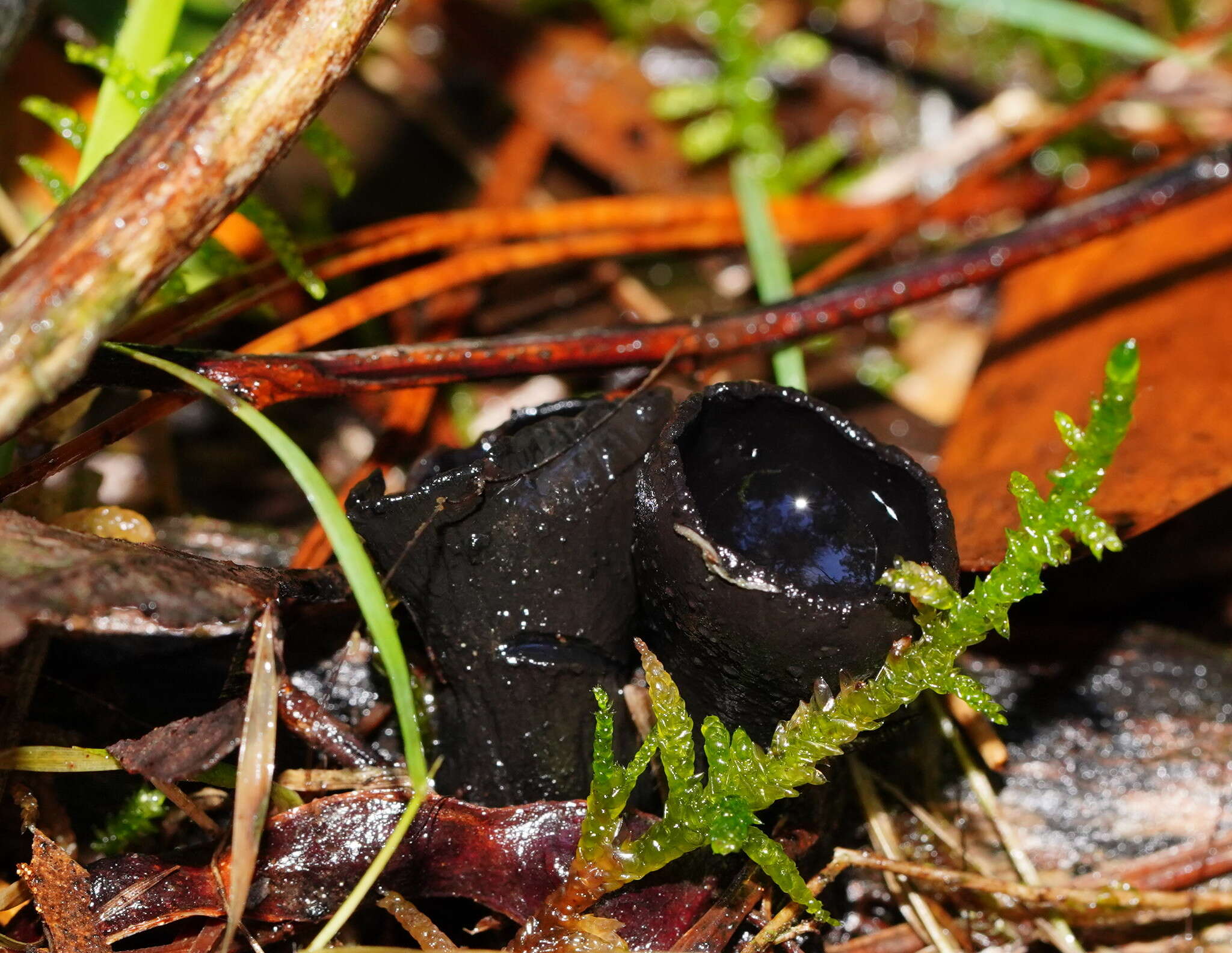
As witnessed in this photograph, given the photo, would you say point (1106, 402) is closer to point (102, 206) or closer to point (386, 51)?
point (102, 206)

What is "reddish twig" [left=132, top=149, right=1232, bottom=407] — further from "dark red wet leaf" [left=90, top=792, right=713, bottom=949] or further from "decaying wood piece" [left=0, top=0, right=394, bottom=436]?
"dark red wet leaf" [left=90, top=792, right=713, bottom=949]

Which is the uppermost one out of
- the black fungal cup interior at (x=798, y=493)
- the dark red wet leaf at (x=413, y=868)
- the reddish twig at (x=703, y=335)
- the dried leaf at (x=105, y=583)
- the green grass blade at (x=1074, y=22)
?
the green grass blade at (x=1074, y=22)

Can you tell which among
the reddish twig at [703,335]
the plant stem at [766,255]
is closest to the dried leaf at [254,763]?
the reddish twig at [703,335]

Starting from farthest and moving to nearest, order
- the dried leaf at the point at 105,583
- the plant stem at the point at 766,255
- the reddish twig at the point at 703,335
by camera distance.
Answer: the plant stem at the point at 766,255 → the reddish twig at the point at 703,335 → the dried leaf at the point at 105,583

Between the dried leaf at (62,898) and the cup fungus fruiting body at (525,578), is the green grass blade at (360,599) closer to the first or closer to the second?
the cup fungus fruiting body at (525,578)

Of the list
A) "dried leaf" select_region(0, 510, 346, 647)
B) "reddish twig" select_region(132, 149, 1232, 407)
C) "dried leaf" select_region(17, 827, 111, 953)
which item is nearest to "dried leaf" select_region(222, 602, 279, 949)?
"dried leaf" select_region(0, 510, 346, 647)

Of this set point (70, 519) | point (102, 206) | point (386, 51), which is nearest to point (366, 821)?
point (70, 519)

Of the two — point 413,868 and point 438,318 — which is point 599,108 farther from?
point 413,868

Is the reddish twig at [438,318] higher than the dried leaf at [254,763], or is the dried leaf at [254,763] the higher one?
the reddish twig at [438,318]
